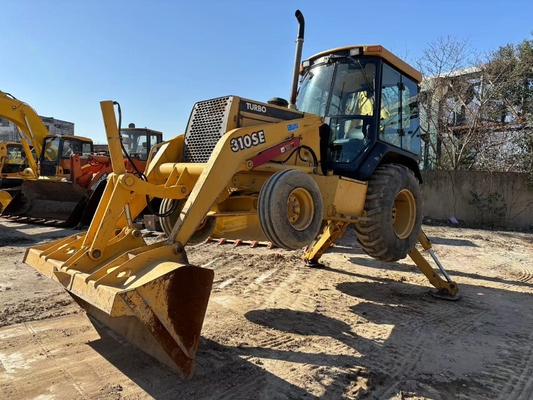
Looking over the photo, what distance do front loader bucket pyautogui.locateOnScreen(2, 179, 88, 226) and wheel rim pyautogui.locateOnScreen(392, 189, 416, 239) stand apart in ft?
27.1

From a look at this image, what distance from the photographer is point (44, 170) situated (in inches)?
543

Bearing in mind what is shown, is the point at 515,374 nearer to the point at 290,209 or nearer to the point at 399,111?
the point at 290,209

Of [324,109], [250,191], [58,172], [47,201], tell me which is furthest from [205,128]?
[58,172]

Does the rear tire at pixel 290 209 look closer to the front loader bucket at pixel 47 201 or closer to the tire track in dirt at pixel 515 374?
the tire track in dirt at pixel 515 374

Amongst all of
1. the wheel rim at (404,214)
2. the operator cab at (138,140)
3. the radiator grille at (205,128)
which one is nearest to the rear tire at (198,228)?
the radiator grille at (205,128)

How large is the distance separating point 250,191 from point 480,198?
11429 mm

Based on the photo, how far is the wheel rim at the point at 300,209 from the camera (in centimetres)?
377

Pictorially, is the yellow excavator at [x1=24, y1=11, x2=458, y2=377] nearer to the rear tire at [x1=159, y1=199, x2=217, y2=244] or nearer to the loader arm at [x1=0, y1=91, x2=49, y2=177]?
the rear tire at [x1=159, y1=199, x2=217, y2=244]

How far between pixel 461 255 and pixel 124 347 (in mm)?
7366

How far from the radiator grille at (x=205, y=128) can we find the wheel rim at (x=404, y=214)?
2.49 meters

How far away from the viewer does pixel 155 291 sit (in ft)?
9.45

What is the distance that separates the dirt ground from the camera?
10.3 feet

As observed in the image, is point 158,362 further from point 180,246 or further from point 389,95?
point 389,95

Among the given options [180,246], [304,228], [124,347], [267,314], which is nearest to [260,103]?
[304,228]
